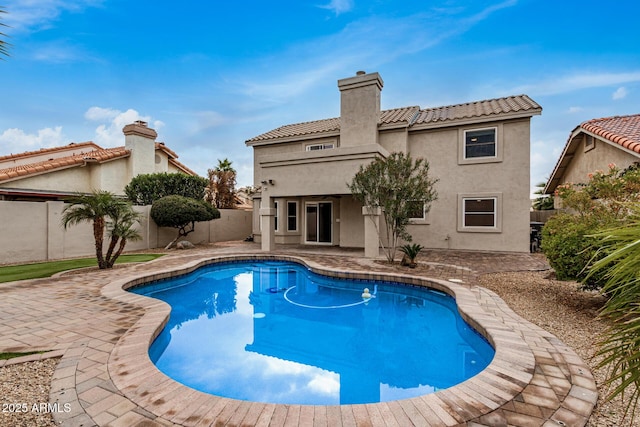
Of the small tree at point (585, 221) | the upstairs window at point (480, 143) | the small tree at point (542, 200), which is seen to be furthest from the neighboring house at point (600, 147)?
the small tree at point (542, 200)

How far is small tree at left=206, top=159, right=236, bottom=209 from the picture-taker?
2781 centimetres

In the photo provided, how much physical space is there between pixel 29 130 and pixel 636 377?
3745 cm

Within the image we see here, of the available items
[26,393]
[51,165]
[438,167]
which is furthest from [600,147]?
[51,165]

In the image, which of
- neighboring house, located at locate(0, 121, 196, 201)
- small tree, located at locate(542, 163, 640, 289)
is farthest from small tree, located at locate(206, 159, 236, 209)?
small tree, located at locate(542, 163, 640, 289)

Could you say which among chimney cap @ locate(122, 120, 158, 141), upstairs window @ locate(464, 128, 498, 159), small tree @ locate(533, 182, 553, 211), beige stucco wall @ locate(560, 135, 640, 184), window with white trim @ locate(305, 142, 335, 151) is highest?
chimney cap @ locate(122, 120, 158, 141)

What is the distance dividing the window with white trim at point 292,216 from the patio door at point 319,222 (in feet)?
2.65

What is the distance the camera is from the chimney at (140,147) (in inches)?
961

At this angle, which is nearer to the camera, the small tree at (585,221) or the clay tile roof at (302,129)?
the small tree at (585,221)

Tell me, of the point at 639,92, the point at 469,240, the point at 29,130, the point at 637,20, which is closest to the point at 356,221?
the point at 469,240

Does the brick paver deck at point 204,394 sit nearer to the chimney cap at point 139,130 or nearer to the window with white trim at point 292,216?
the window with white trim at point 292,216

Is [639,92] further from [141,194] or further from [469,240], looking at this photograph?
[141,194]

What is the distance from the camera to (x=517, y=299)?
25.6 ft

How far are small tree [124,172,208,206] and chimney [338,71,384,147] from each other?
1173 centimetres

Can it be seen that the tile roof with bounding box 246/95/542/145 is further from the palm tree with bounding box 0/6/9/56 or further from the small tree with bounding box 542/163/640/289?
the palm tree with bounding box 0/6/9/56
